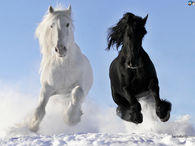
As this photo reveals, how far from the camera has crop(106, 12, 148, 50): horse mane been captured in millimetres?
6094

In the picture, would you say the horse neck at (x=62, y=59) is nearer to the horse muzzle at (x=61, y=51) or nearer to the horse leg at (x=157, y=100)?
the horse muzzle at (x=61, y=51)

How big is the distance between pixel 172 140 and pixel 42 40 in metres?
4.58

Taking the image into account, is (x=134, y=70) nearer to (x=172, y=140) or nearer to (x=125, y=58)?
(x=125, y=58)

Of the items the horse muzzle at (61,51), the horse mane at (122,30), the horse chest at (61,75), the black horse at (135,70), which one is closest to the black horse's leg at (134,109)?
the black horse at (135,70)

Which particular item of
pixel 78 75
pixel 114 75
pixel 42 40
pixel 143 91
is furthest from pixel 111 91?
pixel 42 40

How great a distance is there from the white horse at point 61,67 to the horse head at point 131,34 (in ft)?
6.37

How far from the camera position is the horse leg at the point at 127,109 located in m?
6.04

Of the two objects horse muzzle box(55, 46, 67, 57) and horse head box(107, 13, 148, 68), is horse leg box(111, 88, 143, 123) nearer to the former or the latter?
horse head box(107, 13, 148, 68)

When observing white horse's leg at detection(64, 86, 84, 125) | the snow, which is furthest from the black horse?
white horse's leg at detection(64, 86, 84, 125)

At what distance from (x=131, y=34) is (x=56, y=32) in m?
2.39

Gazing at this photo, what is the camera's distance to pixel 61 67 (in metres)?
8.64

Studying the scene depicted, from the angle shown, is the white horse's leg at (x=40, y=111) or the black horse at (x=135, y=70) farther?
the white horse's leg at (x=40, y=111)

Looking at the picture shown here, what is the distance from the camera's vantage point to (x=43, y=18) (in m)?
8.80

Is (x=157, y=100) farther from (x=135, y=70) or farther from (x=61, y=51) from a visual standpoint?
(x=61, y=51)
